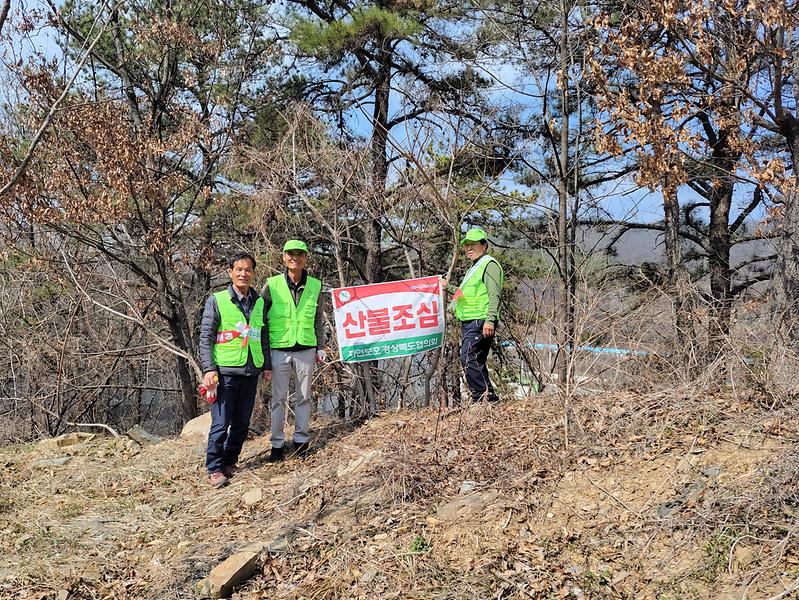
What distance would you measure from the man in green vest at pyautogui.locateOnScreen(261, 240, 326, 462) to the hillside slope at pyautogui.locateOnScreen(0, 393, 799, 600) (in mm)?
696

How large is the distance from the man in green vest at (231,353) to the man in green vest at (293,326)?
15 cm

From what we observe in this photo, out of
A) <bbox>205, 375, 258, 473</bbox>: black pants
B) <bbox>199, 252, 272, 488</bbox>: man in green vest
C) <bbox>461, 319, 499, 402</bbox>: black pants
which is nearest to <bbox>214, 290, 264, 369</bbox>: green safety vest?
<bbox>199, 252, 272, 488</bbox>: man in green vest

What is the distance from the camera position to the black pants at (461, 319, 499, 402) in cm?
570

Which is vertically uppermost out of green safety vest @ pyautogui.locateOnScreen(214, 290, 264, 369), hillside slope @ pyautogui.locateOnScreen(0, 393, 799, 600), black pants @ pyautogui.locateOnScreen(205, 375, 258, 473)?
green safety vest @ pyautogui.locateOnScreen(214, 290, 264, 369)

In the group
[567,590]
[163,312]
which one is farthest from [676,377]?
[163,312]

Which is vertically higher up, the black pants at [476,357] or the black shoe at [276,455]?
the black pants at [476,357]

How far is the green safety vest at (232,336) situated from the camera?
4.96 metres

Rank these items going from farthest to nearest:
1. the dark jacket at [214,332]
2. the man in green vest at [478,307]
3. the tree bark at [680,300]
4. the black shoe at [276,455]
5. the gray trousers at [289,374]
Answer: the man in green vest at [478,307] < the black shoe at [276,455] < the gray trousers at [289,374] < the tree bark at [680,300] < the dark jacket at [214,332]

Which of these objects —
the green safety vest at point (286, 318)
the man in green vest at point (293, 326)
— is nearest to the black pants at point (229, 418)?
the man in green vest at point (293, 326)

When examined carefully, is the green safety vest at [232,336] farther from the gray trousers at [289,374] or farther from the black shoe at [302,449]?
the black shoe at [302,449]

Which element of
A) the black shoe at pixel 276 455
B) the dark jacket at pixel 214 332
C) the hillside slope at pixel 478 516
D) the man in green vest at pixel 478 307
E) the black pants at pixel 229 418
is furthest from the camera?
the man in green vest at pixel 478 307

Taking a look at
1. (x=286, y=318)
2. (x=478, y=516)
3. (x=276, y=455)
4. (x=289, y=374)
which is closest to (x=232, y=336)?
(x=286, y=318)

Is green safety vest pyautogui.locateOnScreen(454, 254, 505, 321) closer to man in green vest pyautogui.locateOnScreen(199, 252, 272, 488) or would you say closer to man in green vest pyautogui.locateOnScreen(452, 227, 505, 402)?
man in green vest pyautogui.locateOnScreen(452, 227, 505, 402)

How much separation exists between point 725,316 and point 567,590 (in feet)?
11.6
